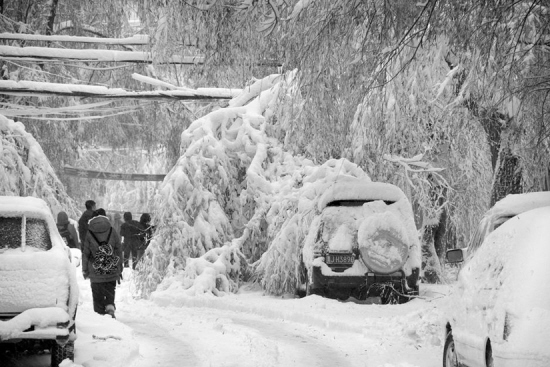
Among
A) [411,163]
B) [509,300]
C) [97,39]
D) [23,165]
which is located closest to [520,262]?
[509,300]

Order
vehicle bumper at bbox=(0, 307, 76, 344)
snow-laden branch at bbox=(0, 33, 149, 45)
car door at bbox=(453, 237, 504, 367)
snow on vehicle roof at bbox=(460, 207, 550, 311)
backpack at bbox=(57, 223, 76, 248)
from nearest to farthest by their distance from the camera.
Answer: snow on vehicle roof at bbox=(460, 207, 550, 311), car door at bbox=(453, 237, 504, 367), vehicle bumper at bbox=(0, 307, 76, 344), snow-laden branch at bbox=(0, 33, 149, 45), backpack at bbox=(57, 223, 76, 248)

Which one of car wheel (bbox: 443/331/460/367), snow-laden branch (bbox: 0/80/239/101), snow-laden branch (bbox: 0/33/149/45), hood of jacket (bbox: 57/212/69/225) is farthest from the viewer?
hood of jacket (bbox: 57/212/69/225)

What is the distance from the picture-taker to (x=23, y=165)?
1842 cm

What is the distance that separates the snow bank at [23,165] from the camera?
18.1 m

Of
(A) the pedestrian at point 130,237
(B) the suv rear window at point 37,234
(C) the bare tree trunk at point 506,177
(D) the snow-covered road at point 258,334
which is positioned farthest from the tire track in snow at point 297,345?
(A) the pedestrian at point 130,237

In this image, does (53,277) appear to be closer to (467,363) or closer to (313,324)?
(467,363)

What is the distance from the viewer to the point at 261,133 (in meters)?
20.1

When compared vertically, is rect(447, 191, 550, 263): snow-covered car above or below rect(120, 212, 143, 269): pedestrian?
above

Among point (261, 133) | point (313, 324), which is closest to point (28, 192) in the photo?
point (261, 133)

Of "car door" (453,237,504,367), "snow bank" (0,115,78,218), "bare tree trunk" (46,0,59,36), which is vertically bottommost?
"car door" (453,237,504,367)

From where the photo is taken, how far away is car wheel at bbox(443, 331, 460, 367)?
845 cm

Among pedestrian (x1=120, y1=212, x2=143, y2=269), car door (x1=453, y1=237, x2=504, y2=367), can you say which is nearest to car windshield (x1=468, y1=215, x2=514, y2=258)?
Answer: car door (x1=453, y1=237, x2=504, y2=367)

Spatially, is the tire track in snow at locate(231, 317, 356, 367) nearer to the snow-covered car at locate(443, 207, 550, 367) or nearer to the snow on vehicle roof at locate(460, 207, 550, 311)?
the snow-covered car at locate(443, 207, 550, 367)

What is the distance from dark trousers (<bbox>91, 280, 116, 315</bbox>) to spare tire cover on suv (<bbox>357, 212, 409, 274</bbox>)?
4116mm
